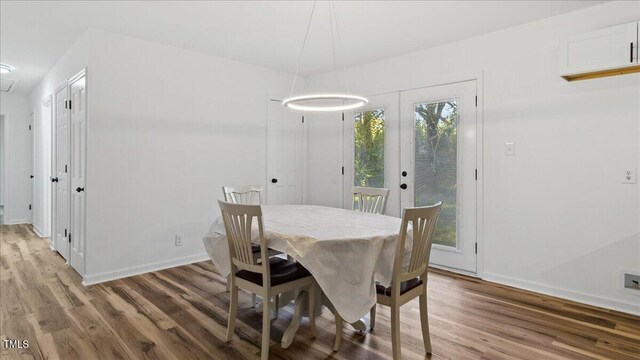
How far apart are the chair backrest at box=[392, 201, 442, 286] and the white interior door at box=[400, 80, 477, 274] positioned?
1747 mm

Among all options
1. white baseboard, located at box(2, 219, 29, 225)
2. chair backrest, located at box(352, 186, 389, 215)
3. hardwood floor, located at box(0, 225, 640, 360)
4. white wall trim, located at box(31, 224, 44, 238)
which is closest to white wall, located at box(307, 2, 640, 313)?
hardwood floor, located at box(0, 225, 640, 360)

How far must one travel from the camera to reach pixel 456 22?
317cm

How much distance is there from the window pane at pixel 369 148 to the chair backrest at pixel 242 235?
2487 mm

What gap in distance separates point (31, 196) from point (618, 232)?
8553mm

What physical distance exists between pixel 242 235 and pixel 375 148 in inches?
105

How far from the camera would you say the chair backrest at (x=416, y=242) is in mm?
1865

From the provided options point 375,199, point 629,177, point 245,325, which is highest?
point 629,177

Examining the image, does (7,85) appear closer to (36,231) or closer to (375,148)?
(36,231)

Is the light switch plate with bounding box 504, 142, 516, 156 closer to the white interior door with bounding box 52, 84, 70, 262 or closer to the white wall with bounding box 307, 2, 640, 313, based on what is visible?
the white wall with bounding box 307, 2, 640, 313

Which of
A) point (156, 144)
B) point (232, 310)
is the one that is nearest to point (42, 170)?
point (156, 144)

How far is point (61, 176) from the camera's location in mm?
4199

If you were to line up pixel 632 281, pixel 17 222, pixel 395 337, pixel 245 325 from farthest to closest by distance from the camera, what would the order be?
pixel 17 222 → pixel 632 281 → pixel 245 325 → pixel 395 337

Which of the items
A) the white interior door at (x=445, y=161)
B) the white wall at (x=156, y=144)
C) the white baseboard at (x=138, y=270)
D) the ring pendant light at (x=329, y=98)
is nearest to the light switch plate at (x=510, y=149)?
the white interior door at (x=445, y=161)

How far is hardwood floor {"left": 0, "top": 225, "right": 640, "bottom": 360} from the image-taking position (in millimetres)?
2135
